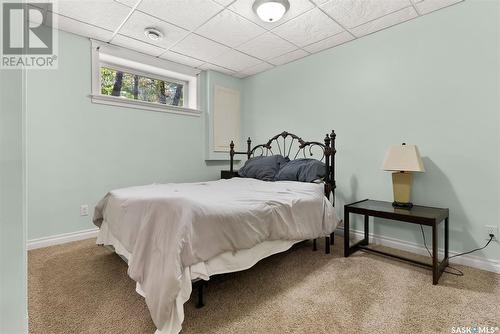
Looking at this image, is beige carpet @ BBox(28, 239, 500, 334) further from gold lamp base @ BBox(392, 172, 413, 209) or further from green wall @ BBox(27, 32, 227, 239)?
green wall @ BBox(27, 32, 227, 239)

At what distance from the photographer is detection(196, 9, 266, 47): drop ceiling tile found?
242 centimetres

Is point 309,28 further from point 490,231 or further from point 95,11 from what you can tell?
point 490,231

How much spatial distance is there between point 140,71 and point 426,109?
350 cm

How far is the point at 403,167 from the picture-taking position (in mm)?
2078

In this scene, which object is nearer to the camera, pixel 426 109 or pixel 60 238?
pixel 426 109

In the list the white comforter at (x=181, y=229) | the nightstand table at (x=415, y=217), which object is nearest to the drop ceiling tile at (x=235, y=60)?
the white comforter at (x=181, y=229)

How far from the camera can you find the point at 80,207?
2762mm

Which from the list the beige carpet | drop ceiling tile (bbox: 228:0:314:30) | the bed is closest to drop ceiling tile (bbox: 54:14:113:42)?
drop ceiling tile (bbox: 228:0:314:30)

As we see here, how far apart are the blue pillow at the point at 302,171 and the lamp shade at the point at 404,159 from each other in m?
0.63

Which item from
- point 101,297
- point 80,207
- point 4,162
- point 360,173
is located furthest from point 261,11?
point 80,207

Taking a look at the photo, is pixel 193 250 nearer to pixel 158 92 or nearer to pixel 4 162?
pixel 4 162

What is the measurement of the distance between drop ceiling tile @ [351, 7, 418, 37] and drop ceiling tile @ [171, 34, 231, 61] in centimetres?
157

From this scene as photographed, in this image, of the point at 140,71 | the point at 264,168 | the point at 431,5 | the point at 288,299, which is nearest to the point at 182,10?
the point at 140,71

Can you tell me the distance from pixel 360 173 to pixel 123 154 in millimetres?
2923
